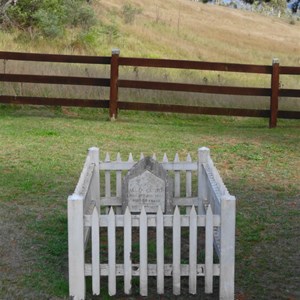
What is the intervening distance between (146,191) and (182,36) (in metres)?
38.6

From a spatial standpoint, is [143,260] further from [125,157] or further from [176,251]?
[125,157]

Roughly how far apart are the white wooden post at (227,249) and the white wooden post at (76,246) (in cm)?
97

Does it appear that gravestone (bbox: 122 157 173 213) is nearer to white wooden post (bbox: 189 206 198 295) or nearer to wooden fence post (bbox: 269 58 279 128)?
white wooden post (bbox: 189 206 198 295)

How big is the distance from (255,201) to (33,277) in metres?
3.19

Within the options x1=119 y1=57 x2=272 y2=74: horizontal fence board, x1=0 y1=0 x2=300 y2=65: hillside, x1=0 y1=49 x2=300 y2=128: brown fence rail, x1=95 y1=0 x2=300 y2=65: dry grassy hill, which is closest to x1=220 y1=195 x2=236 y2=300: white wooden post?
x1=0 y1=49 x2=300 y2=128: brown fence rail

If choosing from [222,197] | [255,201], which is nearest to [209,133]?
[255,201]

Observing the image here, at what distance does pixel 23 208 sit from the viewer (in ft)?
22.7

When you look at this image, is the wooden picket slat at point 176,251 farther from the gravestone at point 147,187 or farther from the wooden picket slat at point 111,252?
the gravestone at point 147,187

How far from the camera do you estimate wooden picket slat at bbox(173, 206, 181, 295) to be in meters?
4.73

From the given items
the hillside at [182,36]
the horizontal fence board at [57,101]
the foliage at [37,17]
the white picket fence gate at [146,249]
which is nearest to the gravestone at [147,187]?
the white picket fence gate at [146,249]

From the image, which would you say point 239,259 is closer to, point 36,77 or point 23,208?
point 23,208

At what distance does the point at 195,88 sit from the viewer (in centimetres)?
1405

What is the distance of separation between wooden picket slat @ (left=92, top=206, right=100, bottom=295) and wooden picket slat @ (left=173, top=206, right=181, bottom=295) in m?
0.54

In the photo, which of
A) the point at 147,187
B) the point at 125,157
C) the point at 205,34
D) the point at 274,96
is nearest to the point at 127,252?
the point at 147,187
